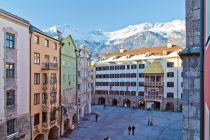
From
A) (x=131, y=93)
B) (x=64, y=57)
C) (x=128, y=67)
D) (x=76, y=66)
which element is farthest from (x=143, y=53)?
(x=64, y=57)

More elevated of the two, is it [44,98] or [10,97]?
[10,97]

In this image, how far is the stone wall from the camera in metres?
6.14

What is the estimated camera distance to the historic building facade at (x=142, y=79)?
191ft

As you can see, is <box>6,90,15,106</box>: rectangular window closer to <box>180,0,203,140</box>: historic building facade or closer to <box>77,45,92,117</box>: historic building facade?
<box>180,0,203,140</box>: historic building facade

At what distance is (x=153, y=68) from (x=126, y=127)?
2295cm

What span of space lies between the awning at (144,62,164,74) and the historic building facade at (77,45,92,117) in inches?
618

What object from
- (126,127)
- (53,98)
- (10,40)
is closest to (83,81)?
(126,127)

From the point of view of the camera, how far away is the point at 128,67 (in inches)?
2584

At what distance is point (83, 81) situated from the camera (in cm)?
5084

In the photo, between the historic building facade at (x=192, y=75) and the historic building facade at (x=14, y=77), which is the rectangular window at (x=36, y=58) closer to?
the historic building facade at (x=14, y=77)

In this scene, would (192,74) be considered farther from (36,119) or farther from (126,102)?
(126,102)

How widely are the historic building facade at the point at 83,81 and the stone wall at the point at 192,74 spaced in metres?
42.1

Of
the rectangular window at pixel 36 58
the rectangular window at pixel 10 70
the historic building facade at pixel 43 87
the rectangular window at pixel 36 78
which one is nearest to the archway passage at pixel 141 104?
the historic building facade at pixel 43 87

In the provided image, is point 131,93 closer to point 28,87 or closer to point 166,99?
point 166,99
